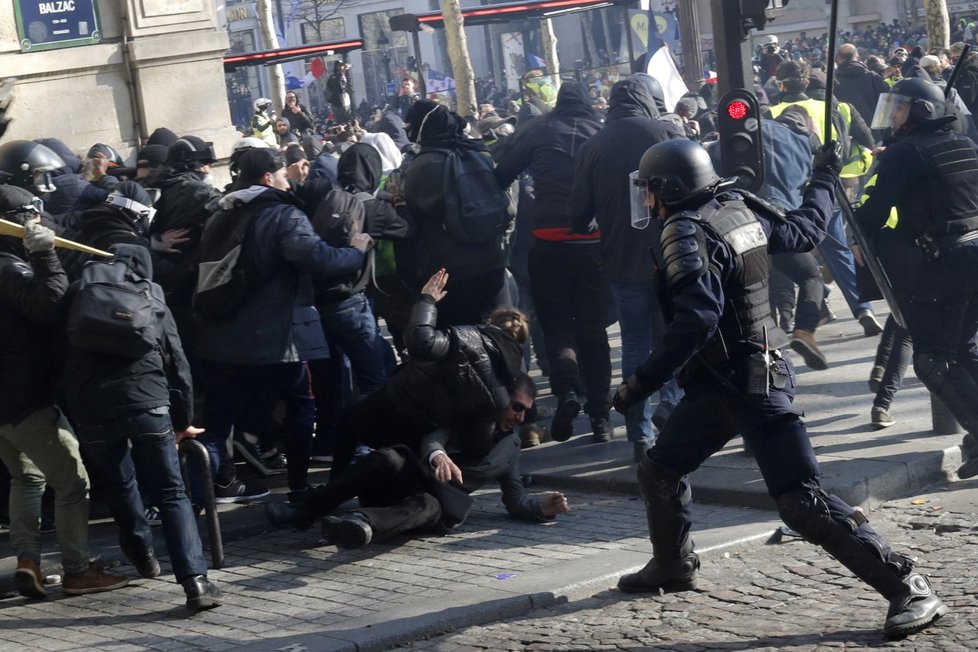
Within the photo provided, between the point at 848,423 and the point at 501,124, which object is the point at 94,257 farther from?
the point at 501,124

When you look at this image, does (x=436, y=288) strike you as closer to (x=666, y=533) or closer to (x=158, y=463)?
(x=158, y=463)

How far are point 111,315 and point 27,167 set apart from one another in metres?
2.57

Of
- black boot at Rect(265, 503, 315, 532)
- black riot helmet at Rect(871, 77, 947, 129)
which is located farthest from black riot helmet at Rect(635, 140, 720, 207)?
black boot at Rect(265, 503, 315, 532)

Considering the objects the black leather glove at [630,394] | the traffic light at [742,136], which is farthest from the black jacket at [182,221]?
the black leather glove at [630,394]

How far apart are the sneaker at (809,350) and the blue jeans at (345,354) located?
10.1ft

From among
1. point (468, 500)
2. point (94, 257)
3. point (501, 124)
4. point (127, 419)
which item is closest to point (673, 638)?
point (468, 500)

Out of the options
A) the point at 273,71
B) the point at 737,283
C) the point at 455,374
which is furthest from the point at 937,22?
the point at 737,283

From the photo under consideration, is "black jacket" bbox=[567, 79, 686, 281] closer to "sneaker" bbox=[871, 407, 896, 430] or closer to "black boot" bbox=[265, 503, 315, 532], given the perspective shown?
"sneaker" bbox=[871, 407, 896, 430]

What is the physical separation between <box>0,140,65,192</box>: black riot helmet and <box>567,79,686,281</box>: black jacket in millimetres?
2932

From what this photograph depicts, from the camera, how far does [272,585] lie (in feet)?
21.0

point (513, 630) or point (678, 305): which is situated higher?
point (678, 305)

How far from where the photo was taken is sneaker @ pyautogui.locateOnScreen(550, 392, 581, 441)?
8602 mm

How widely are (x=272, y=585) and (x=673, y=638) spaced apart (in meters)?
Answer: 1.95

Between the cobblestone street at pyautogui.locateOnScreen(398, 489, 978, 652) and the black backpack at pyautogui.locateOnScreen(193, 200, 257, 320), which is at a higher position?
the black backpack at pyautogui.locateOnScreen(193, 200, 257, 320)
